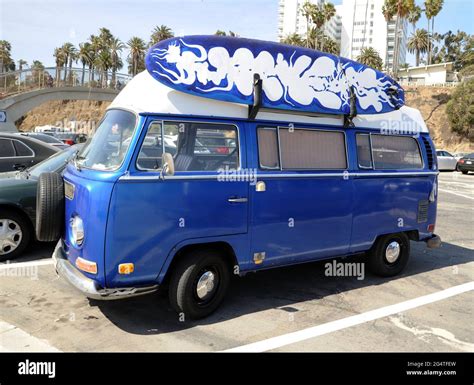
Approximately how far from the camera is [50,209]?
4781 millimetres

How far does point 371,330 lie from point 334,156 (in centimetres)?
221

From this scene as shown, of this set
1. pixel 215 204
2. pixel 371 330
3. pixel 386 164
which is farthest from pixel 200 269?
pixel 386 164

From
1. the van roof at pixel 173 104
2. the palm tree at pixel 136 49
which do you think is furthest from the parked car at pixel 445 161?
the palm tree at pixel 136 49

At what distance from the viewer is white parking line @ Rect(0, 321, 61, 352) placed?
4.00 metres

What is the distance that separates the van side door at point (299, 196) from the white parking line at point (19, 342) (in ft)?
7.39

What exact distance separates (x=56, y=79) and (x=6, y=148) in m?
24.2

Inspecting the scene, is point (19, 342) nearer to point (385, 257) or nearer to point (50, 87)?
point (385, 257)

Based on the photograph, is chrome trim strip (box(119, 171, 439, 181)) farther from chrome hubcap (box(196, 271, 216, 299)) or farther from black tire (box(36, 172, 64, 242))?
black tire (box(36, 172, 64, 242))

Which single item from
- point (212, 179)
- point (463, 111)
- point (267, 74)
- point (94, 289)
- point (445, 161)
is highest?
point (463, 111)

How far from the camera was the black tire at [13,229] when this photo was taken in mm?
6281

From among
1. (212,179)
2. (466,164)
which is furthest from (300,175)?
(466,164)

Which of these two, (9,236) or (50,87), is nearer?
(9,236)
